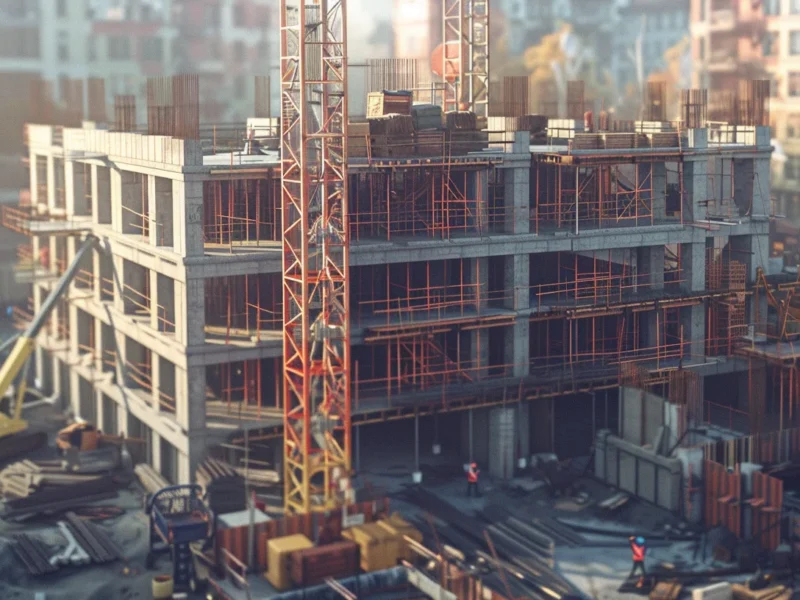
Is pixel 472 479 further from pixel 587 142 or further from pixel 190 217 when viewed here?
pixel 587 142

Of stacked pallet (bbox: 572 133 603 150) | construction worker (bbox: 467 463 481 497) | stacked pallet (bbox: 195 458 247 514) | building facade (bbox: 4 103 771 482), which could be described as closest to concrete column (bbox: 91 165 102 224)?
building facade (bbox: 4 103 771 482)

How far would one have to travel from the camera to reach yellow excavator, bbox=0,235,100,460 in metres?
42.3

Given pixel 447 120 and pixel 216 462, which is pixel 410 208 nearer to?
pixel 447 120

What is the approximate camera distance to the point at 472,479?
38.7 meters

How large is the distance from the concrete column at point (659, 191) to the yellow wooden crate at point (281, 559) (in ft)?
57.9

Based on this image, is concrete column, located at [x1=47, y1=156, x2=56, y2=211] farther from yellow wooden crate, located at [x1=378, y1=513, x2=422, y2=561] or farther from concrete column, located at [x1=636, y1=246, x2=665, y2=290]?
yellow wooden crate, located at [x1=378, y1=513, x2=422, y2=561]

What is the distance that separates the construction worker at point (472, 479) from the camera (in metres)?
38.7

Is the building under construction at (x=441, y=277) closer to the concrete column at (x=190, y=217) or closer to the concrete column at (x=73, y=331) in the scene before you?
the concrete column at (x=190, y=217)

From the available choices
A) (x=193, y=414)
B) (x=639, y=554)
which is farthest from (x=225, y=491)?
(x=639, y=554)

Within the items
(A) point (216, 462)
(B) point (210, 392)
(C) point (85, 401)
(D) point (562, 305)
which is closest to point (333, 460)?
(A) point (216, 462)

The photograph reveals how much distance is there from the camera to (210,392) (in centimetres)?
4138

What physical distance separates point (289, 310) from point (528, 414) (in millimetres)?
9731

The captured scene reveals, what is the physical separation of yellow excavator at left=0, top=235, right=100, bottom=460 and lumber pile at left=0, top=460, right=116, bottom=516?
316 cm

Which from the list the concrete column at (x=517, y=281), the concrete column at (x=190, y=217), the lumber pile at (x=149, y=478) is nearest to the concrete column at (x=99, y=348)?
the lumber pile at (x=149, y=478)
